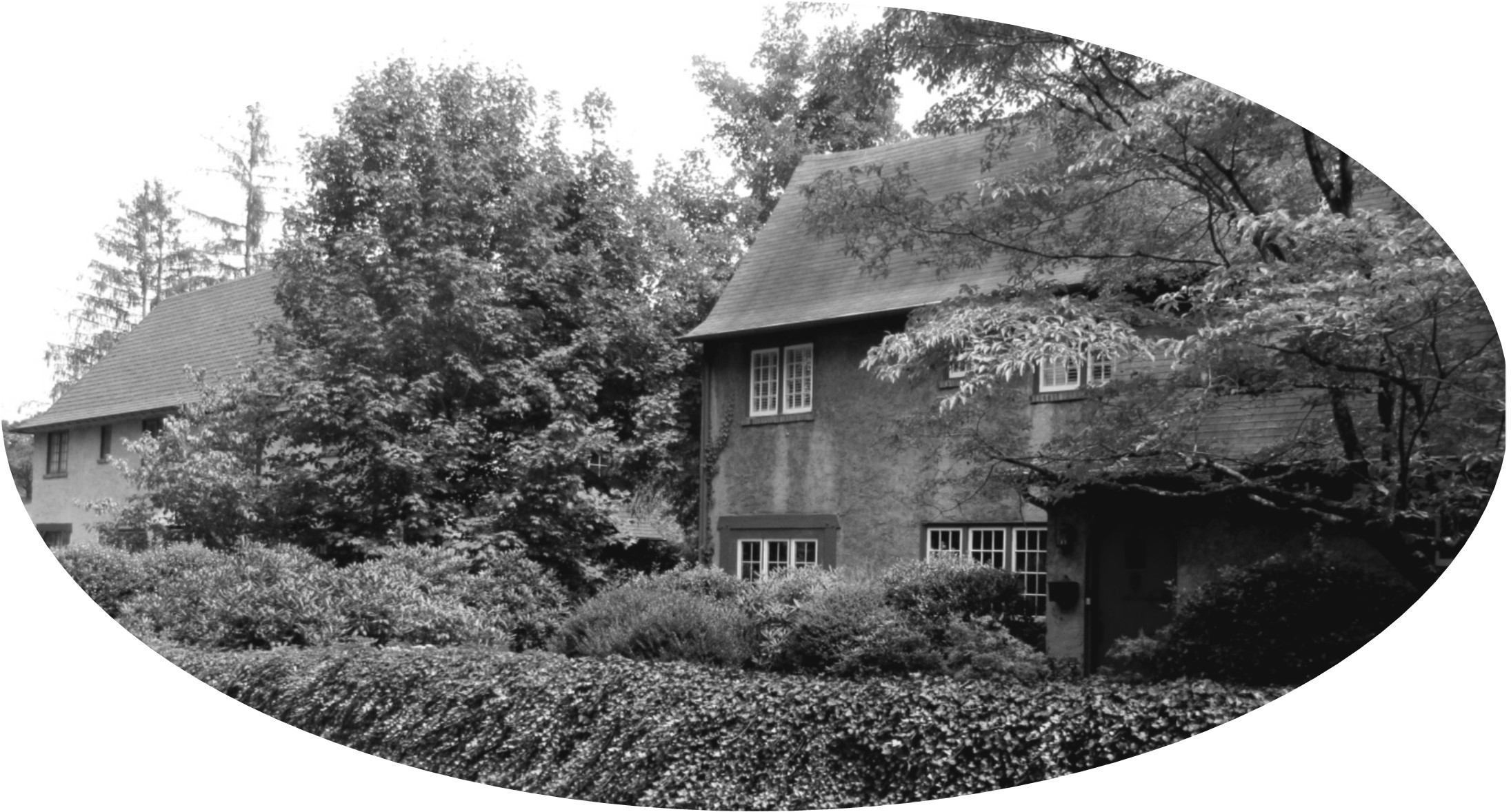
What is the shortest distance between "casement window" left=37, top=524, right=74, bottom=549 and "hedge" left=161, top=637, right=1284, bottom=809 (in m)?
1.32

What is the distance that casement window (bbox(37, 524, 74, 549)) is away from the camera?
32.1 feet

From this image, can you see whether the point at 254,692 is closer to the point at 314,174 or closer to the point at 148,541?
the point at 148,541

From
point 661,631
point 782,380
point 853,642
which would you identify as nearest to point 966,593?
point 853,642

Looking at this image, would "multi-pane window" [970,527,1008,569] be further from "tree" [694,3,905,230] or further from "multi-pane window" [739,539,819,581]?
"tree" [694,3,905,230]

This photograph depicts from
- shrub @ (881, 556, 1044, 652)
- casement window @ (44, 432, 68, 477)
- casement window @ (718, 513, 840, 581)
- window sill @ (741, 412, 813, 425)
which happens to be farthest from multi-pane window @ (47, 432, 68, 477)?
window sill @ (741, 412, 813, 425)

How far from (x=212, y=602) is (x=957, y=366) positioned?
682 cm

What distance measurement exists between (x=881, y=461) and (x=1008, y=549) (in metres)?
1.84

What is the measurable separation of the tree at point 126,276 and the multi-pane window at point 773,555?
23.7 ft

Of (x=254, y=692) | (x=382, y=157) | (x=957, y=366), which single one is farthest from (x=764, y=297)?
(x=254, y=692)

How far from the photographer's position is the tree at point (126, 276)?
11.0m

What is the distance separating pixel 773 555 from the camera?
640 inches

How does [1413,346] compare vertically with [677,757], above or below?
above

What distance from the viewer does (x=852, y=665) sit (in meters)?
11.1

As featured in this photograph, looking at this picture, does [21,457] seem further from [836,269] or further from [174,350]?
[836,269]
